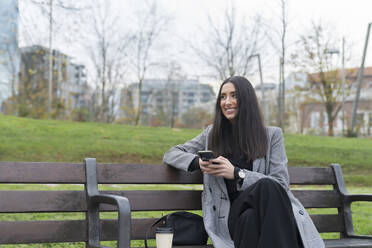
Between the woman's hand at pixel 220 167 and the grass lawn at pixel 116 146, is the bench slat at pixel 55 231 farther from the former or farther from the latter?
the grass lawn at pixel 116 146

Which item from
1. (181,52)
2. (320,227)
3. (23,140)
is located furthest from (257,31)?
(320,227)

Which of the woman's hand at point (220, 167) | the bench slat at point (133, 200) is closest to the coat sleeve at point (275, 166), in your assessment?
the woman's hand at point (220, 167)

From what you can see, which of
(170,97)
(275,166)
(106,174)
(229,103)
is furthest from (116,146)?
(170,97)

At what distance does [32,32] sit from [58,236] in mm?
9061

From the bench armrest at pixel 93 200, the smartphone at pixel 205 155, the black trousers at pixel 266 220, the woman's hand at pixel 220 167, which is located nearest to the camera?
the black trousers at pixel 266 220

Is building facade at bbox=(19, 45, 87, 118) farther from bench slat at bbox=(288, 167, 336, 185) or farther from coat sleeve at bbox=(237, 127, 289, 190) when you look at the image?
coat sleeve at bbox=(237, 127, 289, 190)

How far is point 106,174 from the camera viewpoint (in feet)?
11.7

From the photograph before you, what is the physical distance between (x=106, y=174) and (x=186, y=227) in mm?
658

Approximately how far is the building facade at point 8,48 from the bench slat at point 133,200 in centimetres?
879

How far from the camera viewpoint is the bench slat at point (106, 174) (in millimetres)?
3275

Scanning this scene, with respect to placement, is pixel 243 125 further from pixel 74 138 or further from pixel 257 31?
pixel 257 31

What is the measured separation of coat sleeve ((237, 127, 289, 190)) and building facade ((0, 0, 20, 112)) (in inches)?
352

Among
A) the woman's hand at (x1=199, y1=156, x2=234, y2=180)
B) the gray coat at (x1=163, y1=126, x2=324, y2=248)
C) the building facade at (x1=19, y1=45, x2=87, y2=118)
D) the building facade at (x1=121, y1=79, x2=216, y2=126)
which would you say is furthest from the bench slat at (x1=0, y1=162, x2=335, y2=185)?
the building facade at (x1=121, y1=79, x2=216, y2=126)

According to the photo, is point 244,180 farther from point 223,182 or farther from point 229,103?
point 229,103
